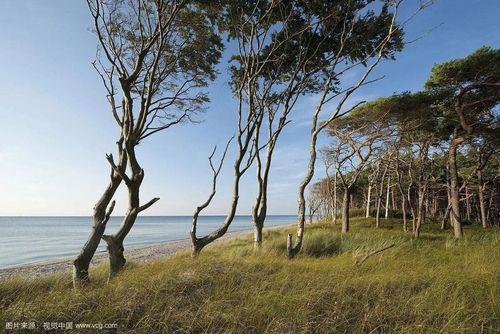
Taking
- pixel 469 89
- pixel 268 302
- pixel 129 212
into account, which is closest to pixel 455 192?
pixel 469 89

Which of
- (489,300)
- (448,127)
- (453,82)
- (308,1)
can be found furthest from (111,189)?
(448,127)

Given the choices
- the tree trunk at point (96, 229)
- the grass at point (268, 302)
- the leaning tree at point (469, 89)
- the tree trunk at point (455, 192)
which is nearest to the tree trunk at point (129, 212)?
the tree trunk at point (96, 229)

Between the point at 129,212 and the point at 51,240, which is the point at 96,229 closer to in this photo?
the point at 129,212

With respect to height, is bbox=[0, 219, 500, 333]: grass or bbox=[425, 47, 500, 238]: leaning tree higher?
bbox=[425, 47, 500, 238]: leaning tree

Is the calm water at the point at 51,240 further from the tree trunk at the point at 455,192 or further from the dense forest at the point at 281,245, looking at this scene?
the tree trunk at the point at 455,192

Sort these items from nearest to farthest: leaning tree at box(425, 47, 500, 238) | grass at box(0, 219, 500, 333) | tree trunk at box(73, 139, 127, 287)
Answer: grass at box(0, 219, 500, 333)
tree trunk at box(73, 139, 127, 287)
leaning tree at box(425, 47, 500, 238)

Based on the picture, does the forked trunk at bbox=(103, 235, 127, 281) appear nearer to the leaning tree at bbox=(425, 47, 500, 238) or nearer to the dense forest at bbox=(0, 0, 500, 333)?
the dense forest at bbox=(0, 0, 500, 333)

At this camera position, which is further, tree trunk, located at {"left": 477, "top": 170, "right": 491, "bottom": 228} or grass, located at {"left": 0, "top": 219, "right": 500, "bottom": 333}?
tree trunk, located at {"left": 477, "top": 170, "right": 491, "bottom": 228}

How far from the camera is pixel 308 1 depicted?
9.28 meters

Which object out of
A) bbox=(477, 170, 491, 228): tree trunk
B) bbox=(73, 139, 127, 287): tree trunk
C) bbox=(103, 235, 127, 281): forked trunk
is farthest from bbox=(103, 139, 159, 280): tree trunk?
bbox=(477, 170, 491, 228): tree trunk

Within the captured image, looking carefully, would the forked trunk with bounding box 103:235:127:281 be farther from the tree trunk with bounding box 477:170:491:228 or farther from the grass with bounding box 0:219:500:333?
the tree trunk with bounding box 477:170:491:228

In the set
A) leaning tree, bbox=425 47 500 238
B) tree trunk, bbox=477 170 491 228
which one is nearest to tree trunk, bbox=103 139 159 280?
leaning tree, bbox=425 47 500 238

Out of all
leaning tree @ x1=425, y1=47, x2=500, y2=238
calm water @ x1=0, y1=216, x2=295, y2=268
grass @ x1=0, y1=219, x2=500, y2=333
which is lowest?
calm water @ x1=0, y1=216, x2=295, y2=268

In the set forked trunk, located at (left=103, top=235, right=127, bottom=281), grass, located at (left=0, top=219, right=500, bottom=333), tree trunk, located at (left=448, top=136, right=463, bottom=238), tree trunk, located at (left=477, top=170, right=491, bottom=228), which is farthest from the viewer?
tree trunk, located at (left=477, top=170, right=491, bottom=228)
